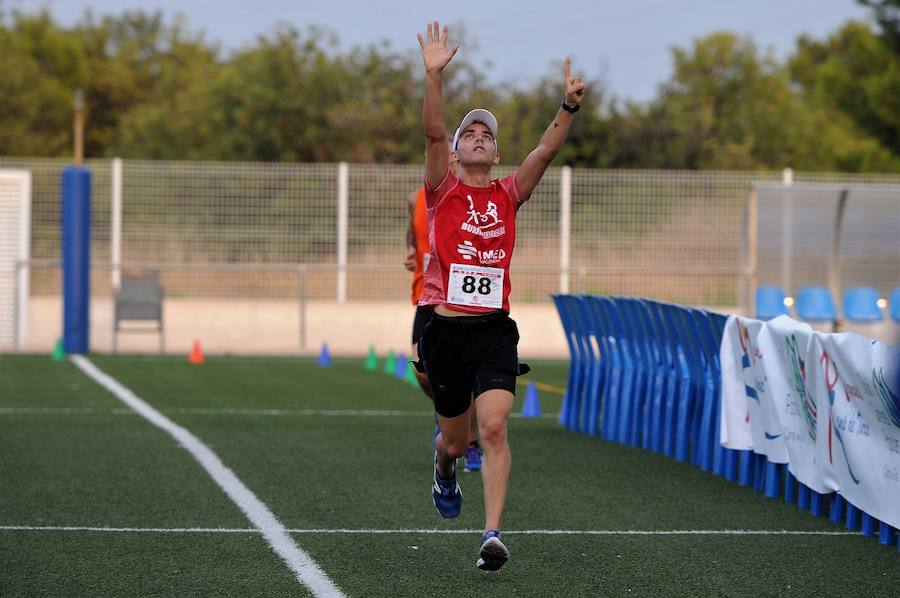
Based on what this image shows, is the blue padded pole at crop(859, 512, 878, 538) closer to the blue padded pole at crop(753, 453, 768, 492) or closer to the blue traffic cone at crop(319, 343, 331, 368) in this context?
the blue padded pole at crop(753, 453, 768, 492)

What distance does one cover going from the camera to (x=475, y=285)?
699 cm

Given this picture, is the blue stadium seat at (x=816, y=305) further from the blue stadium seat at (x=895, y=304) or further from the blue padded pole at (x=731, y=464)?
the blue padded pole at (x=731, y=464)

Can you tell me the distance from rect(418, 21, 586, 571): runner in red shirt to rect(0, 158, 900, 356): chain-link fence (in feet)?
57.3

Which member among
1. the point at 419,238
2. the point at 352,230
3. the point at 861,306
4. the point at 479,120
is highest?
the point at 479,120

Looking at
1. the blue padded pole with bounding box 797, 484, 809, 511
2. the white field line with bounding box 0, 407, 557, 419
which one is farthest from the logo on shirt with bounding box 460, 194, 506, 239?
the white field line with bounding box 0, 407, 557, 419

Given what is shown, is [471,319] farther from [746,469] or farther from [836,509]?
[746,469]

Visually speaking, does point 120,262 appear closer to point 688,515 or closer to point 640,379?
point 640,379

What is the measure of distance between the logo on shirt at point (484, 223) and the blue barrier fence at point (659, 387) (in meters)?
2.71

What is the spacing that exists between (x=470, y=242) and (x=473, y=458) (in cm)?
359

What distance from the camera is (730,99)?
2657 inches

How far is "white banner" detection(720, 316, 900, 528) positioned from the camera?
747cm

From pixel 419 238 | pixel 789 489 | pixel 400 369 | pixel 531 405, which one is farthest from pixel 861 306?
pixel 789 489

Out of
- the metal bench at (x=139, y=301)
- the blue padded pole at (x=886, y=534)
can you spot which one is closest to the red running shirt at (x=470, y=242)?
the blue padded pole at (x=886, y=534)

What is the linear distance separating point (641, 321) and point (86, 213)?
13200mm
